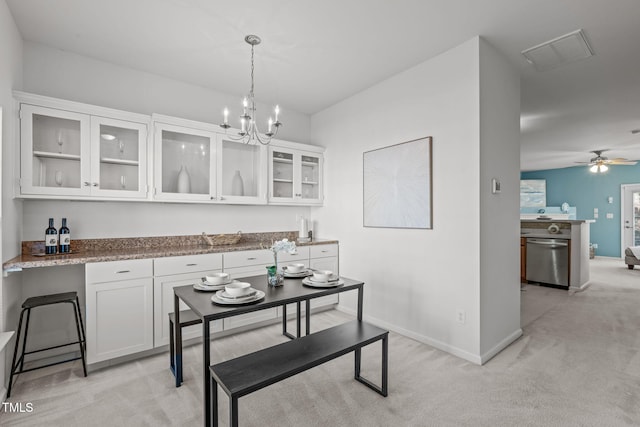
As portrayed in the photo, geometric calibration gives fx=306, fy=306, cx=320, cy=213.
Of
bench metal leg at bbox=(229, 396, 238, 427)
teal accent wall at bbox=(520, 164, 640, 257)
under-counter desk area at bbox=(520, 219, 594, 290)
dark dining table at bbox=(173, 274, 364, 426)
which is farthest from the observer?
teal accent wall at bbox=(520, 164, 640, 257)

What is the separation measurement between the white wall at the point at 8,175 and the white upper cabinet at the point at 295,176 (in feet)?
7.52

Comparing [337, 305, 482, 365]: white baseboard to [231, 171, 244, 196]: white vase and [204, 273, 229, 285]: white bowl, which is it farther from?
[231, 171, 244, 196]: white vase

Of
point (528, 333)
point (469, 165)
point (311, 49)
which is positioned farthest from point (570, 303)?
point (311, 49)

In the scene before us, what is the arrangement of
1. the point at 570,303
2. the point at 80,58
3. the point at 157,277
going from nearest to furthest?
the point at 157,277 → the point at 80,58 → the point at 570,303

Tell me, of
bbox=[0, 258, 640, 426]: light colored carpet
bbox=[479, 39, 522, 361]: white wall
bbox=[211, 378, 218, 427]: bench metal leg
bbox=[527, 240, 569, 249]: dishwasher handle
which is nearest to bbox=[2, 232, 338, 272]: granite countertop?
bbox=[0, 258, 640, 426]: light colored carpet

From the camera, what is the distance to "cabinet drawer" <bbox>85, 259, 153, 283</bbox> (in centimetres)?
242

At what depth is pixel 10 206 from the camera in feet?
7.59

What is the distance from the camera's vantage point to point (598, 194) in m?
8.40

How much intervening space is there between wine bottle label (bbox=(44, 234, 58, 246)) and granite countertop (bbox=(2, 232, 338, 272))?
10cm

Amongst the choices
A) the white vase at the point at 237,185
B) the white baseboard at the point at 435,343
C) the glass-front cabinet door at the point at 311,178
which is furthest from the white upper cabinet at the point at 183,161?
the white baseboard at the point at 435,343

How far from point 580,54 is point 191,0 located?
334 centimetres

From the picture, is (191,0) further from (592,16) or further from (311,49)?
(592,16)

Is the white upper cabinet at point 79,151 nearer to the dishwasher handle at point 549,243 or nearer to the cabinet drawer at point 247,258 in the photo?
the cabinet drawer at point 247,258

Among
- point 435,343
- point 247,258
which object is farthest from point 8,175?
point 435,343
